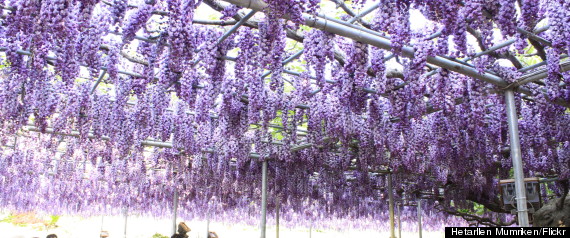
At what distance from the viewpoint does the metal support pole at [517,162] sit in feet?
16.8

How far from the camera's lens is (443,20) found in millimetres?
3438

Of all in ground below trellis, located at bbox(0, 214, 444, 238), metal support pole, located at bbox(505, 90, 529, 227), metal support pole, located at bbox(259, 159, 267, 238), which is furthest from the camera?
ground below trellis, located at bbox(0, 214, 444, 238)

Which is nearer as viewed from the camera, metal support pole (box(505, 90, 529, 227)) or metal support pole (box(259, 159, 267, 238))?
metal support pole (box(505, 90, 529, 227))

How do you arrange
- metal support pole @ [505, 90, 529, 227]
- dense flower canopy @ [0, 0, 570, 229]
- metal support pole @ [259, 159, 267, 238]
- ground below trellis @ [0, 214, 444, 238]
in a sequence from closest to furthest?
dense flower canopy @ [0, 0, 570, 229] < metal support pole @ [505, 90, 529, 227] < metal support pole @ [259, 159, 267, 238] < ground below trellis @ [0, 214, 444, 238]

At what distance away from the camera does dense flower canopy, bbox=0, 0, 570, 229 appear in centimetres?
371

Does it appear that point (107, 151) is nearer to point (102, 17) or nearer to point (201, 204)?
point (102, 17)

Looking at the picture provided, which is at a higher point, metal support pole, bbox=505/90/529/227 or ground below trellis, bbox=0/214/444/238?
metal support pole, bbox=505/90/529/227

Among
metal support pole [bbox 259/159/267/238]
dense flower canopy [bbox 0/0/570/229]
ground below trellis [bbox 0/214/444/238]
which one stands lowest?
ground below trellis [bbox 0/214/444/238]

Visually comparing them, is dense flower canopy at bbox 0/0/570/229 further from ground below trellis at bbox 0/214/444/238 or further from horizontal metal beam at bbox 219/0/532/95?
ground below trellis at bbox 0/214/444/238

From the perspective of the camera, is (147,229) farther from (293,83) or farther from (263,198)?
(293,83)

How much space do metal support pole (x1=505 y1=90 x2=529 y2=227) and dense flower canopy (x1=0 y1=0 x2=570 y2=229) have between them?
0.22 metres

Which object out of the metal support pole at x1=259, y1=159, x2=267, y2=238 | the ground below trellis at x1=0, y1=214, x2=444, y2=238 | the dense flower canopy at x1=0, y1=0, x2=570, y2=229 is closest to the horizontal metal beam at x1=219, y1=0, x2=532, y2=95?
the dense flower canopy at x1=0, y1=0, x2=570, y2=229

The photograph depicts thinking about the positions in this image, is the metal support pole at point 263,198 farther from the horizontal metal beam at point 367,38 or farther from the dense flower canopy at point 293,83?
the horizontal metal beam at point 367,38

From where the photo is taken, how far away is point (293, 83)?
272 inches
